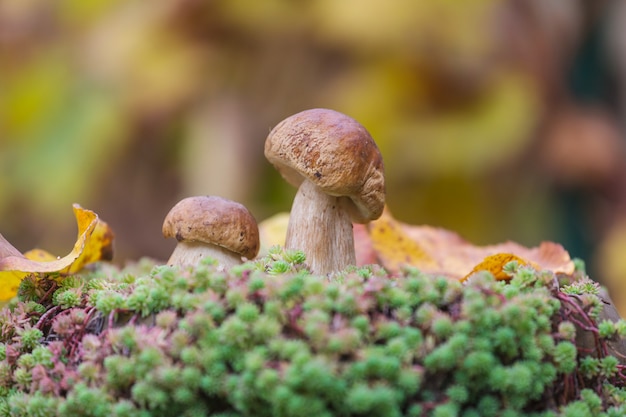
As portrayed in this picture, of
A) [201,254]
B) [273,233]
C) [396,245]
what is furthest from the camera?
[273,233]

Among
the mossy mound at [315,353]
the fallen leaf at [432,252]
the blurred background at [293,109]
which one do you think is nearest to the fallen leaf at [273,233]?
the fallen leaf at [432,252]

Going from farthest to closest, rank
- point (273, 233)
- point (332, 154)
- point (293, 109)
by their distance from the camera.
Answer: point (293, 109) < point (273, 233) < point (332, 154)

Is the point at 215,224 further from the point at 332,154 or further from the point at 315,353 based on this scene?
the point at 315,353

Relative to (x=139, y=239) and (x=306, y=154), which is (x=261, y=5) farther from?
(x=306, y=154)


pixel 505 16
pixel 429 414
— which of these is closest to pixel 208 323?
pixel 429 414

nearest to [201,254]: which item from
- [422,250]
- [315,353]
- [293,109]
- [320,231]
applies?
[320,231]

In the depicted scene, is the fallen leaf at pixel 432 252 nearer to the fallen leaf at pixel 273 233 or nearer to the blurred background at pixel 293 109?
the fallen leaf at pixel 273 233
